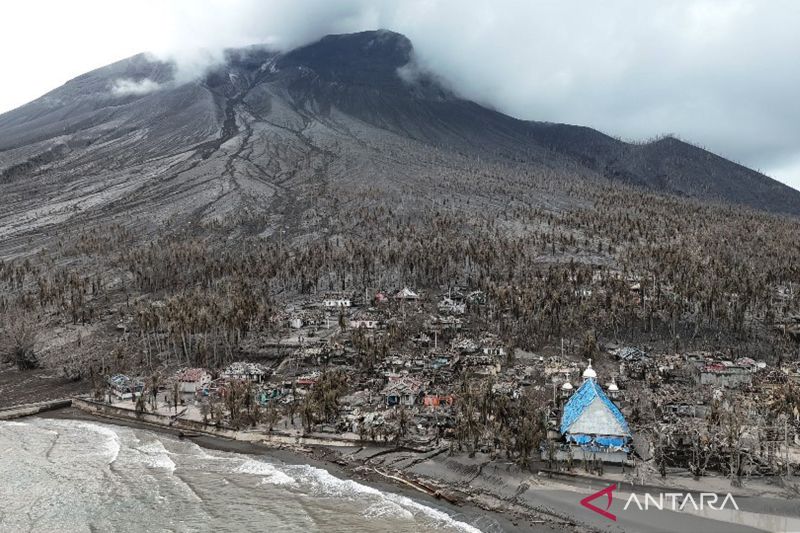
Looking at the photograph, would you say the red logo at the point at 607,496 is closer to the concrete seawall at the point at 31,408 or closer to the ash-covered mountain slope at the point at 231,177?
the concrete seawall at the point at 31,408

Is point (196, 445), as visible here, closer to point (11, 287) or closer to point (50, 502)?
point (50, 502)

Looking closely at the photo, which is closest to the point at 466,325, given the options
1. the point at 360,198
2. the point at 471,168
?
the point at 360,198

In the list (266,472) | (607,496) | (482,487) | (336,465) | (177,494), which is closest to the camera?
(607,496)

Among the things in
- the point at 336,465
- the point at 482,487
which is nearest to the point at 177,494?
the point at 336,465

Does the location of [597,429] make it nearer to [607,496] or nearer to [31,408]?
[607,496]

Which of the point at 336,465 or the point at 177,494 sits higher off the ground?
the point at 177,494
